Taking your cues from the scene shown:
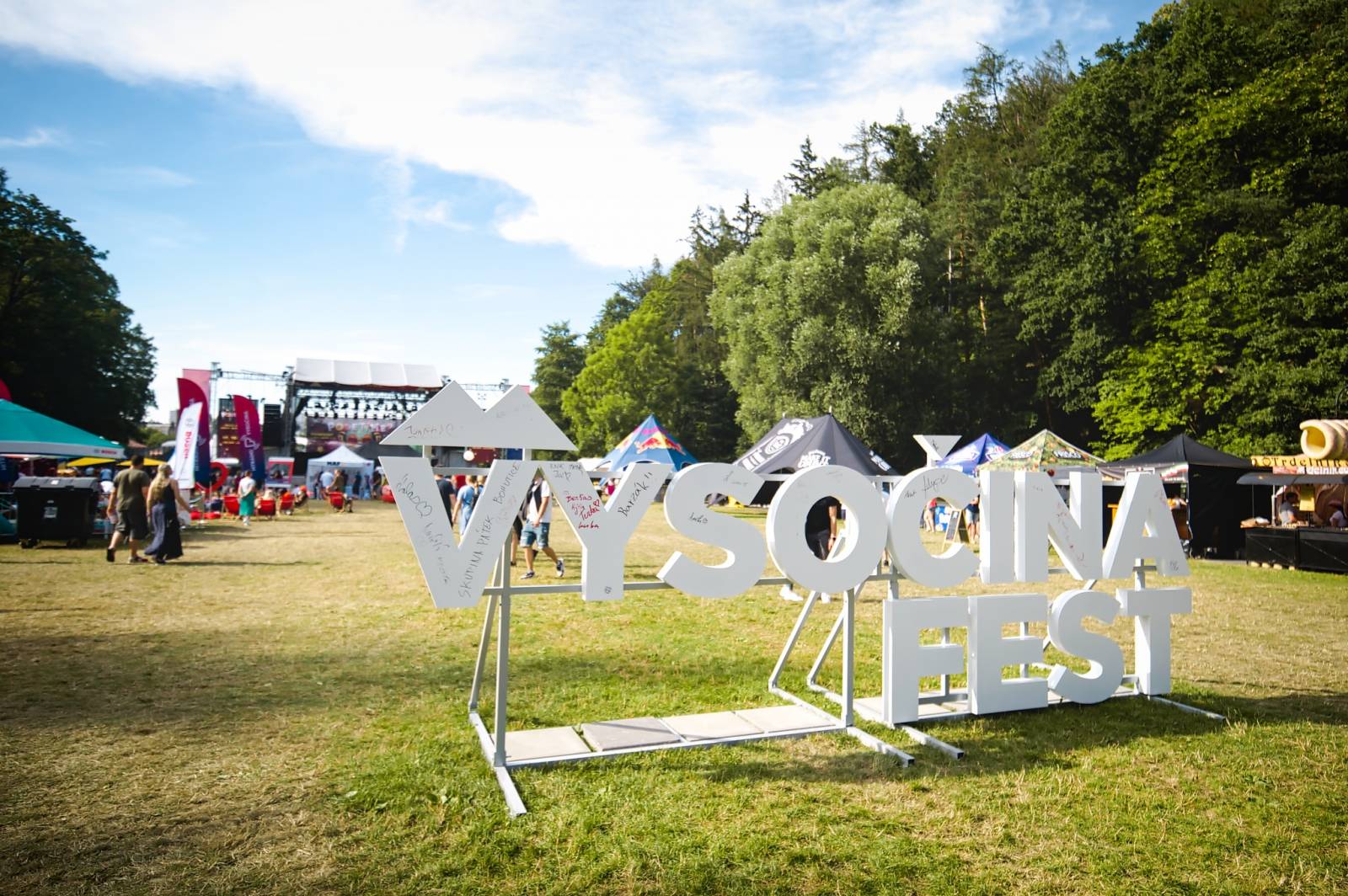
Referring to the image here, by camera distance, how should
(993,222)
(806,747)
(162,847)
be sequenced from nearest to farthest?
(162,847)
(806,747)
(993,222)

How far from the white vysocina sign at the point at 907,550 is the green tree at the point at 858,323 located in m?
25.7

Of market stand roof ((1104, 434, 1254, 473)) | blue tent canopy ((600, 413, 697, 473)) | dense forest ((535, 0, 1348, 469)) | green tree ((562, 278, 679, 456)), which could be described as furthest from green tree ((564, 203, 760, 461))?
market stand roof ((1104, 434, 1254, 473))

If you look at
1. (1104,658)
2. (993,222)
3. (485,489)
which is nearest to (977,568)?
(1104,658)

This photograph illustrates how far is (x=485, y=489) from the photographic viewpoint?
4551mm

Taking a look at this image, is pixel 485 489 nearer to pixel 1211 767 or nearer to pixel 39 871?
pixel 39 871

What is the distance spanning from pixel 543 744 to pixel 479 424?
2105mm

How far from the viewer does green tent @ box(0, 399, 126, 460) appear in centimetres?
1469

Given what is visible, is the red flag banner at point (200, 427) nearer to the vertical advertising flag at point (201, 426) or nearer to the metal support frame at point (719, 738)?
the vertical advertising flag at point (201, 426)

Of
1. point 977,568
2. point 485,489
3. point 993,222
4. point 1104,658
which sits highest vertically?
point 993,222

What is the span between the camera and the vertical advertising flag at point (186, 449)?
60.4 ft

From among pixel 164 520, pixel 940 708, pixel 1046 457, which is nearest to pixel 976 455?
pixel 1046 457

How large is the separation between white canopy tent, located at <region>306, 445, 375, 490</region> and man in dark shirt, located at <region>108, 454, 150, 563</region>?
24.4 meters

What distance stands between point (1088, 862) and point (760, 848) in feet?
4.97

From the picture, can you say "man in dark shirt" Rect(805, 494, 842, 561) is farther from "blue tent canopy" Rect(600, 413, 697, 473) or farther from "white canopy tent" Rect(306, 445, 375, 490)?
"white canopy tent" Rect(306, 445, 375, 490)
